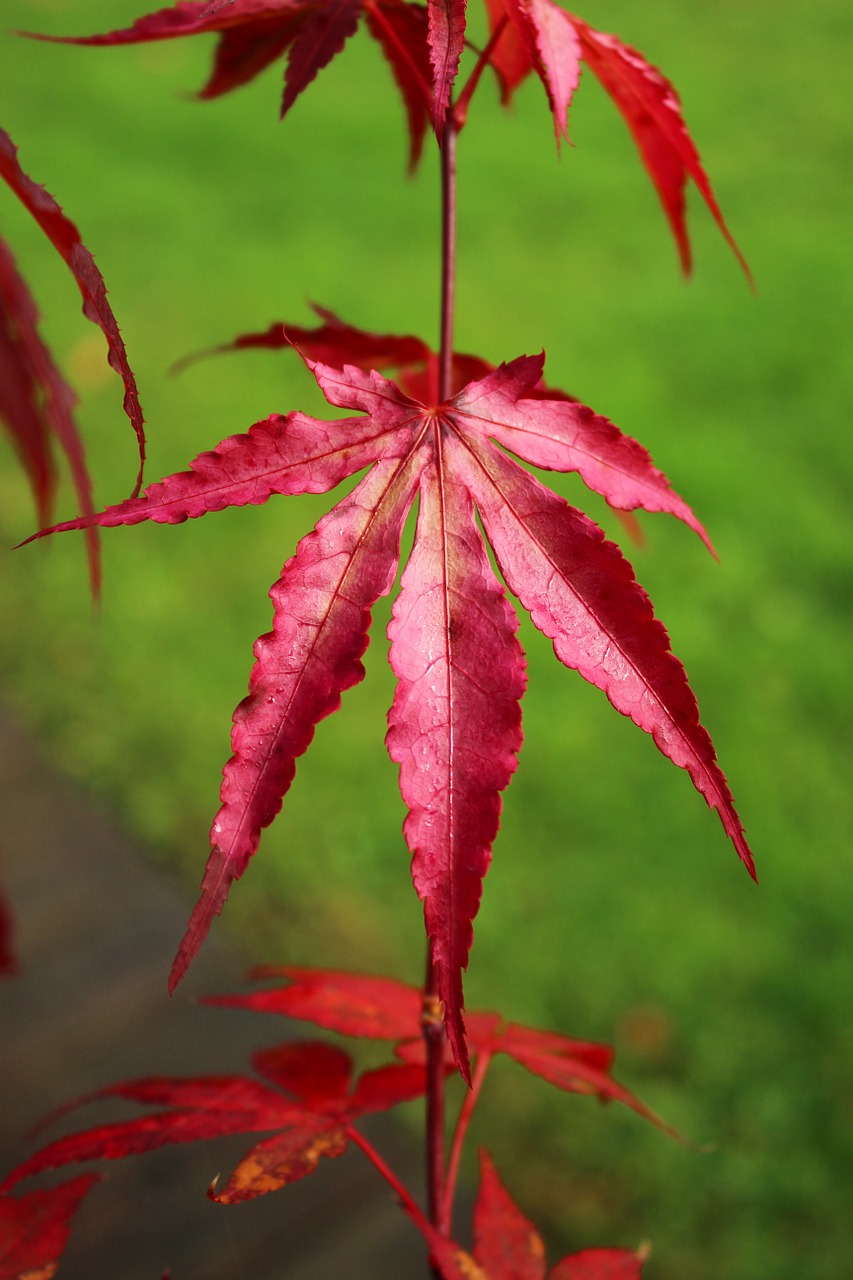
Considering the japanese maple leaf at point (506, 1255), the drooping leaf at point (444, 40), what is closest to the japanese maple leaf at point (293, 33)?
the drooping leaf at point (444, 40)

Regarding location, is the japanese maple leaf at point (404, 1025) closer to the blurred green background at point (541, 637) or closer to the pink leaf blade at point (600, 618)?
the blurred green background at point (541, 637)

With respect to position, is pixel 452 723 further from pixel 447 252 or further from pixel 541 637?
pixel 541 637

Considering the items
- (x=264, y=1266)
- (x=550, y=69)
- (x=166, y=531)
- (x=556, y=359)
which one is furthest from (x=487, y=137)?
(x=550, y=69)

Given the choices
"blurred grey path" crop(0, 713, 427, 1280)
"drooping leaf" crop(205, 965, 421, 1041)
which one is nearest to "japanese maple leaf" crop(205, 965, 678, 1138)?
"drooping leaf" crop(205, 965, 421, 1041)

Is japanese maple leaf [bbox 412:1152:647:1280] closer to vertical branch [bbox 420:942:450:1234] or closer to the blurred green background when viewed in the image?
vertical branch [bbox 420:942:450:1234]

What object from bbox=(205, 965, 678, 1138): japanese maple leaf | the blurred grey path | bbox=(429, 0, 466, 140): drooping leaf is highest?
bbox=(429, 0, 466, 140): drooping leaf

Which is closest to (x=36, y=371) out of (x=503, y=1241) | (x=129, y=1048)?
(x=503, y=1241)

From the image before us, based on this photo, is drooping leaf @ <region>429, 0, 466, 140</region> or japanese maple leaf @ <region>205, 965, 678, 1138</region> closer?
drooping leaf @ <region>429, 0, 466, 140</region>
